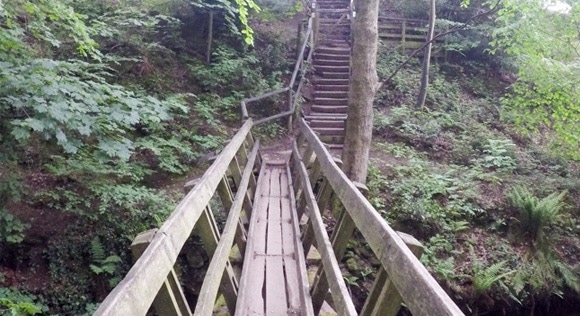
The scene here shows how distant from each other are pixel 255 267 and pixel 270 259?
0.79 feet

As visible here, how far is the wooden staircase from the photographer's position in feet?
41.3

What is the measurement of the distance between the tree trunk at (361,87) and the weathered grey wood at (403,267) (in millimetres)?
4533

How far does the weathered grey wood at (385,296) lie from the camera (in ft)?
7.36

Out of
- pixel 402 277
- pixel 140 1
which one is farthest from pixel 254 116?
pixel 402 277

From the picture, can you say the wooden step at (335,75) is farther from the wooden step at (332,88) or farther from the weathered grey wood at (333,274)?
the weathered grey wood at (333,274)

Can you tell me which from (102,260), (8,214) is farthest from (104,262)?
(8,214)

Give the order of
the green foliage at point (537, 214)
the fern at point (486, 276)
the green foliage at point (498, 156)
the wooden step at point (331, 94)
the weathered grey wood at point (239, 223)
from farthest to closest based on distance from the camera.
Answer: the wooden step at point (331, 94), the green foliage at point (498, 156), the green foliage at point (537, 214), the fern at point (486, 276), the weathered grey wood at point (239, 223)

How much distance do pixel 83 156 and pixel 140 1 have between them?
7.17 m

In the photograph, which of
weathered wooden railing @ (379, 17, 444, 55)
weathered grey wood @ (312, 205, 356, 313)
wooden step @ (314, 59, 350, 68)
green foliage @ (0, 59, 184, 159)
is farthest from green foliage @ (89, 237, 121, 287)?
weathered wooden railing @ (379, 17, 444, 55)

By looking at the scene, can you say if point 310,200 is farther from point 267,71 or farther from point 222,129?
point 267,71

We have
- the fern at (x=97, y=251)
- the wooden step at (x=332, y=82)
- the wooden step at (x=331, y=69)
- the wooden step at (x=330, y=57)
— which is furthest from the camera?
the wooden step at (x=330, y=57)

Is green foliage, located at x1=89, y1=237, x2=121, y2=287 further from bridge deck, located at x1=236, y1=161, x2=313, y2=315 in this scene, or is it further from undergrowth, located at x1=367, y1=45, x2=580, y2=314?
undergrowth, located at x1=367, y1=45, x2=580, y2=314

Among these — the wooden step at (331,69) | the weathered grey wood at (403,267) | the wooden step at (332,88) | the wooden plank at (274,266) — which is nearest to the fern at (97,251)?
the wooden plank at (274,266)

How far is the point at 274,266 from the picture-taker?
168 inches
